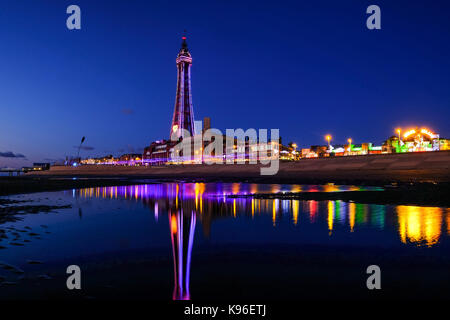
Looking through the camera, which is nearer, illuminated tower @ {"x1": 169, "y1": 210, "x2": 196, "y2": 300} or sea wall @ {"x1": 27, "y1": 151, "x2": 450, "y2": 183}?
illuminated tower @ {"x1": 169, "y1": 210, "x2": 196, "y2": 300}

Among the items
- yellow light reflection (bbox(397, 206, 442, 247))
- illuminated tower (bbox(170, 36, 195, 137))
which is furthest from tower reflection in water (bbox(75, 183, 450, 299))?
illuminated tower (bbox(170, 36, 195, 137))

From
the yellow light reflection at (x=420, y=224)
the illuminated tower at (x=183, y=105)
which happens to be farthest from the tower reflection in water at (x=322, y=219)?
the illuminated tower at (x=183, y=105)

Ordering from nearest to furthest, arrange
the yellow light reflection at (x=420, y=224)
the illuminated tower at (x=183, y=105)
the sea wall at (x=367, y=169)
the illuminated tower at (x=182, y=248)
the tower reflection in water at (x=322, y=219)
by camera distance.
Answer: the illuminated tower at (x=182, y=248) → the tower reflection in water at (x=322, y=219) → the yellow light reflection at (x=420, y=224) → the sea wall at (x=367, y=169) → the illuminated tower at (x=183, y=105)

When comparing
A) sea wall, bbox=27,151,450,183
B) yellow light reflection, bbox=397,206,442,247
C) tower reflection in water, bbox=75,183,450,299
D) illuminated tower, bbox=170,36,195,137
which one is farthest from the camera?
illuminated tower, bbox=170,36,195,137

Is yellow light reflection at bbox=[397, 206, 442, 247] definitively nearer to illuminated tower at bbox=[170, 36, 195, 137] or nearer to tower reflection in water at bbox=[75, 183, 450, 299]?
tower reflection in water at bbox=[75, 183, 450, 299]

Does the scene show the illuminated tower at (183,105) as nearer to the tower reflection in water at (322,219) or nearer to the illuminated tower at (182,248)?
the tower reflection in water at (322,219)

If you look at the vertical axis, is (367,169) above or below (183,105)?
below

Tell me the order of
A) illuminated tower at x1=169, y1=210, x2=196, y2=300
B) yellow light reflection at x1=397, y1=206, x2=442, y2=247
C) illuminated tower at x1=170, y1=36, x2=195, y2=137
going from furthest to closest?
illuminated tower at x1=170, y1=36, x2=195, y2=137 → yellow light reflection at x1=397, y1=206, x2=442, y2=247 → illuminated tower at x1=169, y1=210, x2=196, y2=300

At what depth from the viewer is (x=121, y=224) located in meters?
11.1

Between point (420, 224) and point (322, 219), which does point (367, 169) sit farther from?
point (420, 224)

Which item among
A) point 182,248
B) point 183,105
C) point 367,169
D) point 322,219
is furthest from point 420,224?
point 183,105

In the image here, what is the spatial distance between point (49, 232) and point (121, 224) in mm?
2280

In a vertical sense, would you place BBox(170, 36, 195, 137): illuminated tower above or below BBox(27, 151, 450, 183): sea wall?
above

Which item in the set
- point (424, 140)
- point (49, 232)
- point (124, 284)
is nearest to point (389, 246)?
point (124, 284)
